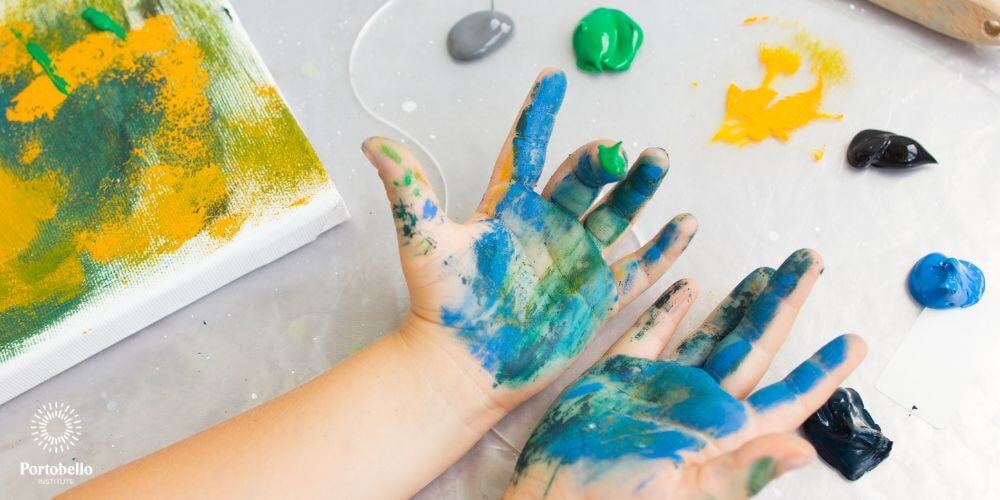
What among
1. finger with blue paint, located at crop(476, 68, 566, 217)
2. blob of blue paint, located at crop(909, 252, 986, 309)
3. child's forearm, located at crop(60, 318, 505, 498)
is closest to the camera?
child's forearm, located at crop(60, 318, 505, 498)

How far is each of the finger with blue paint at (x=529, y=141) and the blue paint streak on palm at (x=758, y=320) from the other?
38 cm

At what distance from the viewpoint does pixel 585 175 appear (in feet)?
3.35

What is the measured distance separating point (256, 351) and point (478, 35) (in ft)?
2.44

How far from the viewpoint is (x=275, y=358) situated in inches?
45.6

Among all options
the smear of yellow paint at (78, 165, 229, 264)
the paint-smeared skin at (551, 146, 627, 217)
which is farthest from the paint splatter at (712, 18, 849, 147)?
the smear of yellow paint at (78, 165, 229, 264)

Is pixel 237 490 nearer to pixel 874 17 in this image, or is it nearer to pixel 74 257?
pixel 74 257

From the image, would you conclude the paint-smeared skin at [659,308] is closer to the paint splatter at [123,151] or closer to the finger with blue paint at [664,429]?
the finger with blue paint at [664,429]

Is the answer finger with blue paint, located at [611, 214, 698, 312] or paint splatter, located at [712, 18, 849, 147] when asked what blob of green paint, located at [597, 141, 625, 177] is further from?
paint splatter, located at [712, 18, 849, 147]

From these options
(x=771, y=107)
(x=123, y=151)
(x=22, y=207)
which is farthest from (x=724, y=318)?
(x=22, y=207)

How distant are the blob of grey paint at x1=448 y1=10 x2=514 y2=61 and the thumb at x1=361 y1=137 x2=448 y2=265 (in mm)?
584

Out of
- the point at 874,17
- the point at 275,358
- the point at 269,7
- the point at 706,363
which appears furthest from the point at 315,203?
the point at 874,17

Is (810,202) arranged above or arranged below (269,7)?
below

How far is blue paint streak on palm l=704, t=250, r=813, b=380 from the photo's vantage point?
1.00 m

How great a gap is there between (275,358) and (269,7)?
0.77 metres
